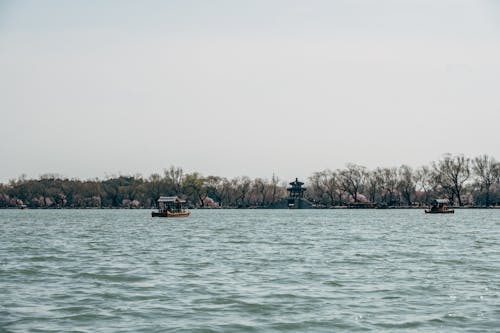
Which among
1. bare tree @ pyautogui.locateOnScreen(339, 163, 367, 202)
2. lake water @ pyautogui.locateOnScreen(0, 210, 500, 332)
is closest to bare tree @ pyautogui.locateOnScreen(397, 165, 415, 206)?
→ bare tree @ pyautogui.locateOnScreen(339, 163, 367, 202)

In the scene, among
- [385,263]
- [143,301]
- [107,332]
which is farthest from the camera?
[385,263]

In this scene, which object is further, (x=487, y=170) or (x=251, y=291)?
(x=487, y=170)

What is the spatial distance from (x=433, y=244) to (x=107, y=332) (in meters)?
32.5

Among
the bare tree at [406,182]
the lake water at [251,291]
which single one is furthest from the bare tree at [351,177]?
the lake water at [251,291]

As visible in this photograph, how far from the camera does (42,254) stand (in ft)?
122

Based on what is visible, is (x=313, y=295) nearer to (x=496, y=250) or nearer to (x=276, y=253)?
(x=276, y=253)

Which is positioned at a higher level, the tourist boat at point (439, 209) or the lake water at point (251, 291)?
the tourist boat at point (439, 209)

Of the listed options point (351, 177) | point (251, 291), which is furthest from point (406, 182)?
point (251, 291)

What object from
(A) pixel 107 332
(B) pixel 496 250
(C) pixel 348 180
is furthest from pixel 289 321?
(C) pixel 348 180

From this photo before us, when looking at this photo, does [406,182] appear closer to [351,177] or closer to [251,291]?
[351,177]

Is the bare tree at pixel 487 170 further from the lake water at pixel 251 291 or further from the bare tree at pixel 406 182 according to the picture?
the lake water at pixel 251 291

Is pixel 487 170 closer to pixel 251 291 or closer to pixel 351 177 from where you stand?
pixel 351 177

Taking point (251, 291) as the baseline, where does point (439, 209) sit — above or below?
above

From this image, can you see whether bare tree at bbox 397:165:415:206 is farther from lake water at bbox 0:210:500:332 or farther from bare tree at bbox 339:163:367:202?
lake water at bbox 0:210:500:332
